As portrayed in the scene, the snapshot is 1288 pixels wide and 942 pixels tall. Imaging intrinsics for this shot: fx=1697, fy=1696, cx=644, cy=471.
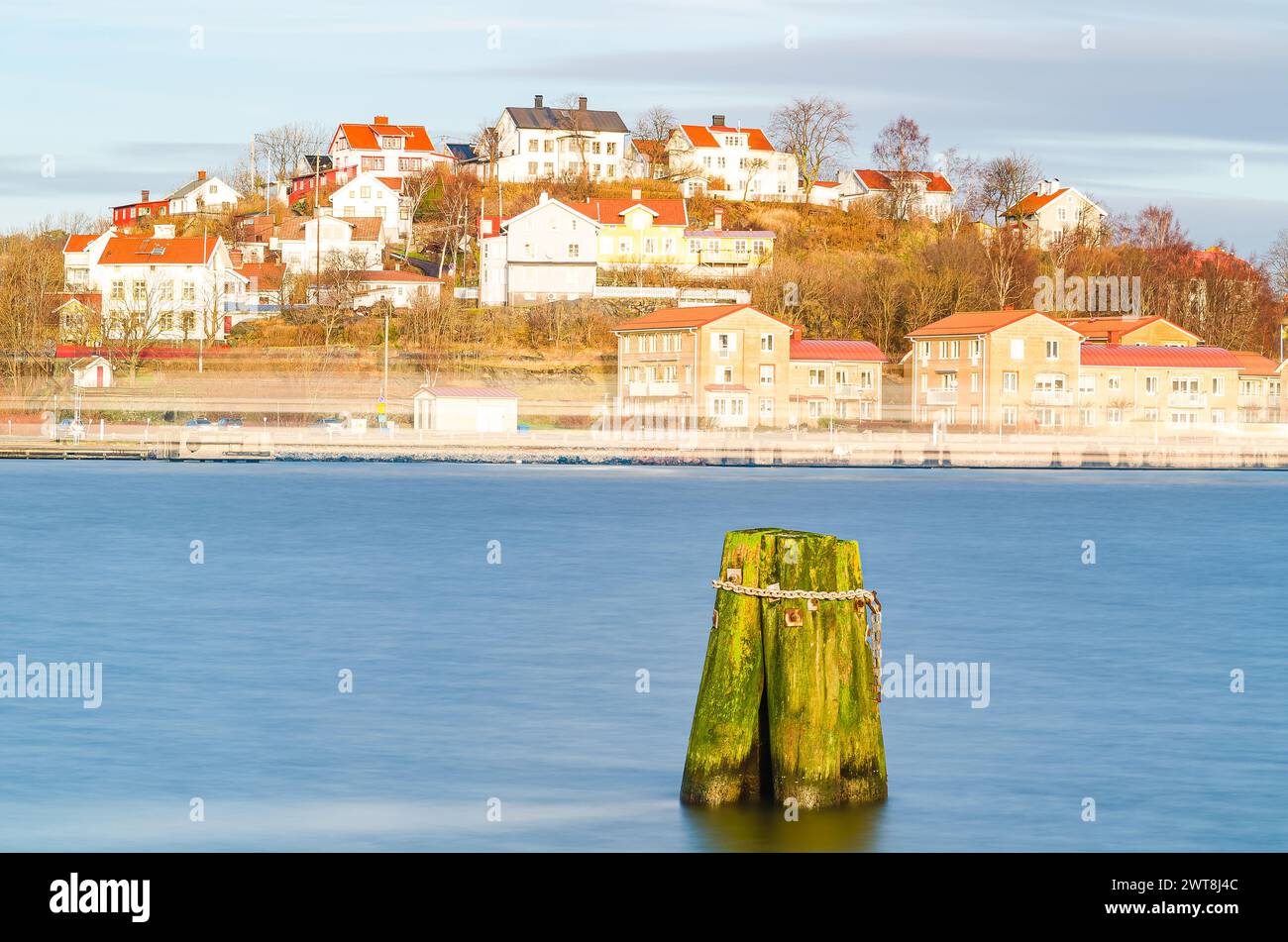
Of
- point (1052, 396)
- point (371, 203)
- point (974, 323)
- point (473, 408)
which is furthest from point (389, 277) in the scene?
point (1052, 396)

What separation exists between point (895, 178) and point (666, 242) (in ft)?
91.6

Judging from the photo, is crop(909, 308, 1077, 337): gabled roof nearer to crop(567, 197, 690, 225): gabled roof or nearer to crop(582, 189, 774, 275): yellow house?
crop(582, 189, 774, 275): yellow house

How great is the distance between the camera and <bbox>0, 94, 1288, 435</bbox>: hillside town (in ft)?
284

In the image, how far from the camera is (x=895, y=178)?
127500 mm

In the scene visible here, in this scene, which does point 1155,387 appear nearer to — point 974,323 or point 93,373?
point 974,323

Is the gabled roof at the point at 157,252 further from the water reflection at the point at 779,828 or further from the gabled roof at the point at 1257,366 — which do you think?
the water reflection at the point at 779,828

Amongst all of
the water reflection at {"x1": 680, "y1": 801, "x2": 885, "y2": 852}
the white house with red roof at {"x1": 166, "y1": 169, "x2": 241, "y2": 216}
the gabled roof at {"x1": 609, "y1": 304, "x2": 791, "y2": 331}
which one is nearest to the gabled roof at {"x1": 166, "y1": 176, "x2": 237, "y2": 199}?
the white house with red roof at {"x1": 166, "y1": 169, "x2": 241, "y2": 216}

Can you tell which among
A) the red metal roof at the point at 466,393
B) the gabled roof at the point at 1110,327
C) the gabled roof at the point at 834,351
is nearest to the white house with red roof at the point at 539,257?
the gabled roof at the point at 834,351

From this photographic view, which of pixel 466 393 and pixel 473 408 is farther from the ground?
pixel 466 393

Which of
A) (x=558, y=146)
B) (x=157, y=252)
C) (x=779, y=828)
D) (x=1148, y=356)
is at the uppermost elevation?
(x=558, y=146)

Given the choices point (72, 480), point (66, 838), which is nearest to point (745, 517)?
point (72, 480)

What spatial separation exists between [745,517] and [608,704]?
3485 centimetres

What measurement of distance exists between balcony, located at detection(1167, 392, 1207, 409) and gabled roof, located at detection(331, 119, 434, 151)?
216 feet
